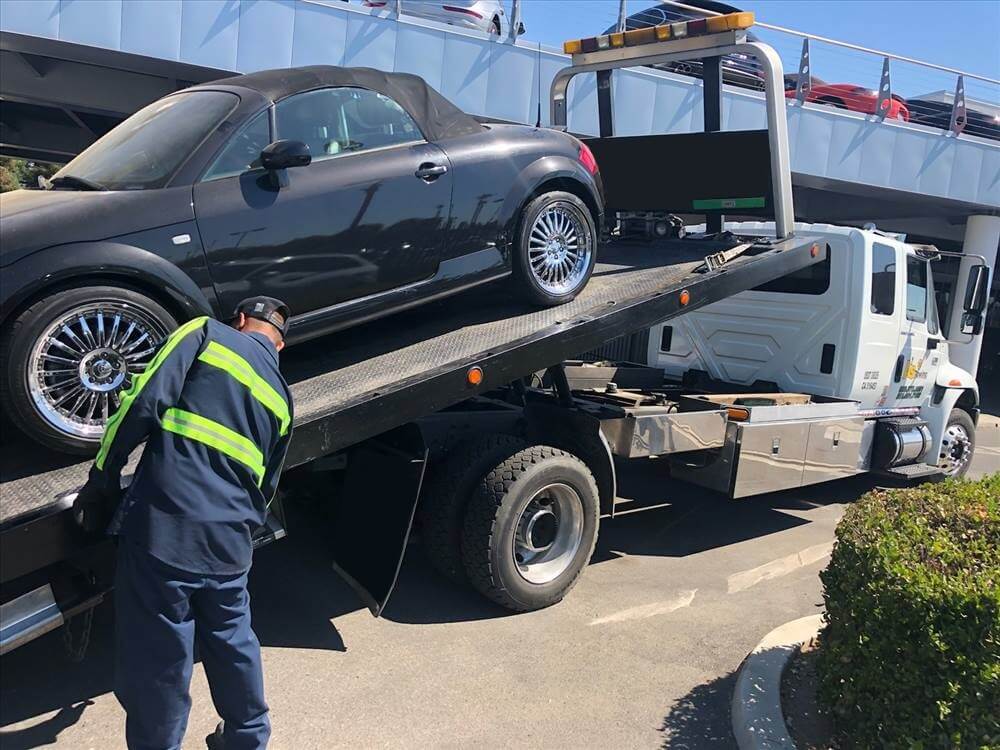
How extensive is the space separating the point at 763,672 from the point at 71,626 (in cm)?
311

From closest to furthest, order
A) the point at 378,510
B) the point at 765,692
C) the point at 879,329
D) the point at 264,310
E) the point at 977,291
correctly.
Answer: the point at 264,310 → the point at 765,692 → the point at 378,510 → the point at 879,329 → the point at 977,291

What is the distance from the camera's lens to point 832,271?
6520 millimetres

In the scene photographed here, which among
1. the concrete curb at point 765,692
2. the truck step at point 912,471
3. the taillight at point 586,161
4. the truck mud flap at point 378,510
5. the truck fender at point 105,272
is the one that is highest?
the taillight at point 586,161

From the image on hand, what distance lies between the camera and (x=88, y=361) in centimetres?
307

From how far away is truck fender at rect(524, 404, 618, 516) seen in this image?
16.1 feet

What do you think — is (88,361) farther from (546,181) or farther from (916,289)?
(916,289)

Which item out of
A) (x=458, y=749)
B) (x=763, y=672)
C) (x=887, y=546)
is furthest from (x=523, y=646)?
(x=887, y=546)

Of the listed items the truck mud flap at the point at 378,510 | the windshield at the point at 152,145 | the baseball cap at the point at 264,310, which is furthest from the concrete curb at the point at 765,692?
the windshield at the point at 152,145

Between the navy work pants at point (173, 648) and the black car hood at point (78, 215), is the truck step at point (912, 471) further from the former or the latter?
the black car hood at point (78, 215)

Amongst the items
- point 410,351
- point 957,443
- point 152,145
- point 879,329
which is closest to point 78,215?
point 152,145

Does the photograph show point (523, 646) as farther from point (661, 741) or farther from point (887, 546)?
point (887, 546)

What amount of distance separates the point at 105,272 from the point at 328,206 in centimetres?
106

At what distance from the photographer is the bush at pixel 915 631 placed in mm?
2582

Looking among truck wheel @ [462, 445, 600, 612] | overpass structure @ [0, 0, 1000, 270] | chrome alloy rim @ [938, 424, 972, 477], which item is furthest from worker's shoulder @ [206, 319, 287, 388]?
chrome alloy rim @ [938, 424, 972, 477]
